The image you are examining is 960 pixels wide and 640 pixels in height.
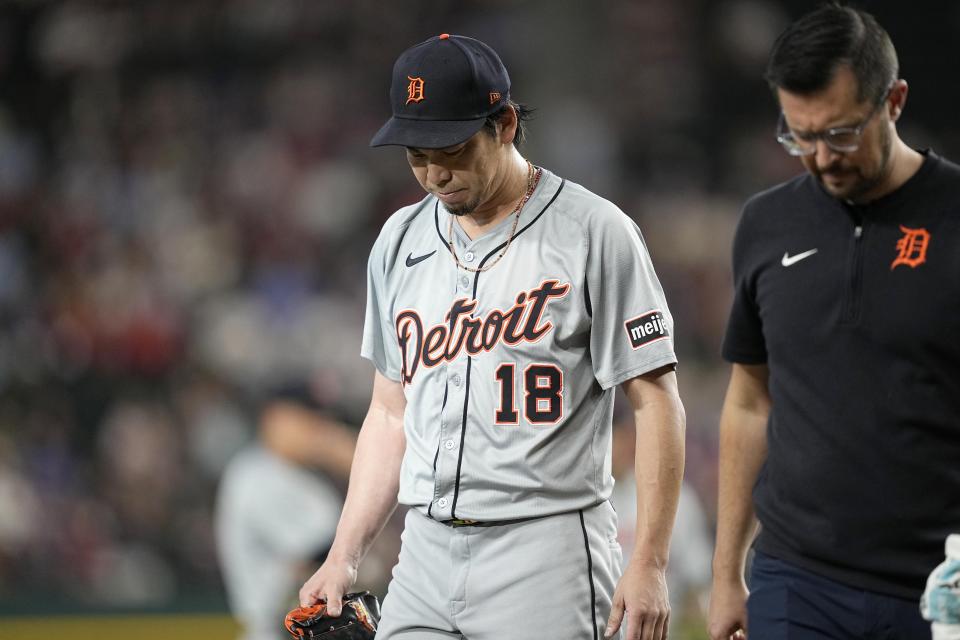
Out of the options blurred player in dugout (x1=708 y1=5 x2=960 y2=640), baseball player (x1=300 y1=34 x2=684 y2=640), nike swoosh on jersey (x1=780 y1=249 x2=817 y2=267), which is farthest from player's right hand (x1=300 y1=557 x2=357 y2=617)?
nike swoosh on jersey (x1=780 y1=249 x2=817 y2=267)

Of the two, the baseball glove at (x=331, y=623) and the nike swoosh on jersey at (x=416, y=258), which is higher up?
the nike swoosh on jersey at (x=416, y=258)

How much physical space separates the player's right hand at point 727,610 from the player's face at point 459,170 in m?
1.06

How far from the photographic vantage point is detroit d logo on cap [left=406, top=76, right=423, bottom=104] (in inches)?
122

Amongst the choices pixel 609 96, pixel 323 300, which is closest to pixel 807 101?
pixel 323 300

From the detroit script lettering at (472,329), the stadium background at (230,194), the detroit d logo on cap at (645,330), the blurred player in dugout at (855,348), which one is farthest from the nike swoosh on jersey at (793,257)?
the stadium background at (230,194)

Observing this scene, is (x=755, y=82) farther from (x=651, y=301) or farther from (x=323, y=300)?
(x=651, y=301)

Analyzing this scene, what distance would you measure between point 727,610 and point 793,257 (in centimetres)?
83

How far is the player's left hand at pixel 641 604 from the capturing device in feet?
9.40

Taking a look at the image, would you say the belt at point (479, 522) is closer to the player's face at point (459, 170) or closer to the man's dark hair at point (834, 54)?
the player's face at point (459, 170)

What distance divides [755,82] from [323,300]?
4475mm

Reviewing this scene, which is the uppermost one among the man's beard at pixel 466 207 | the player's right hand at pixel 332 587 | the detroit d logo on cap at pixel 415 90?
the detroit d logo on cap at pixel 415 90

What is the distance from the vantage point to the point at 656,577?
2.91 metres

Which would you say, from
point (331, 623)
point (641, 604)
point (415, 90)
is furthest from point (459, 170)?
point (331, 623)

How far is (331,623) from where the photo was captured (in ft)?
10.9
